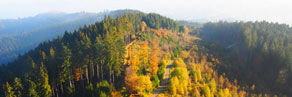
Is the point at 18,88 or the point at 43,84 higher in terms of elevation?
the point at 43,84

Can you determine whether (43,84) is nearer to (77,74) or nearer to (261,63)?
(77,74)

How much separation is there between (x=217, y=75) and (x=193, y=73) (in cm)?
1653

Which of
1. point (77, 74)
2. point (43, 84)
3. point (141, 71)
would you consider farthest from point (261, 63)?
point (43, 84)

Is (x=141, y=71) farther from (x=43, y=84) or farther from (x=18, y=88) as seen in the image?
(x=18, y=88)

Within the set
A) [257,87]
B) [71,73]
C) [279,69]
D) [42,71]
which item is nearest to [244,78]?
[257,87]

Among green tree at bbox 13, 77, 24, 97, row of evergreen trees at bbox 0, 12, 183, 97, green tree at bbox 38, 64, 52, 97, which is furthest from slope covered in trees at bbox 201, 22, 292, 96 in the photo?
green tree at bbox 13, 77, 24, 97

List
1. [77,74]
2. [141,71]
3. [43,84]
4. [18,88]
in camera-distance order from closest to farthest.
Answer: [18,88], [43,84], [77,74], [141,71]

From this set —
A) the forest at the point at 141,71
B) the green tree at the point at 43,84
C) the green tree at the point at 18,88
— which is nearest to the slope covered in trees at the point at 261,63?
the forest at the point at 141,71

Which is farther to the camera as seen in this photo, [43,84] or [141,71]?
[141,71]

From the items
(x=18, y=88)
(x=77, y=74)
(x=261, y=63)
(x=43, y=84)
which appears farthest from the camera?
(x=261, y=63)

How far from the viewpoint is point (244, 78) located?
63.9 meters

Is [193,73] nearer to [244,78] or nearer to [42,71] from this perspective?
[244,78]

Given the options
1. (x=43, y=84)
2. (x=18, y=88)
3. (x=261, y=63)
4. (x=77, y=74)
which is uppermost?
(x=43, y=84)

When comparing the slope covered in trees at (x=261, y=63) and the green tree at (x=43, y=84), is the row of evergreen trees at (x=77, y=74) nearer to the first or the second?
the green tree at (x=43, y=84)
